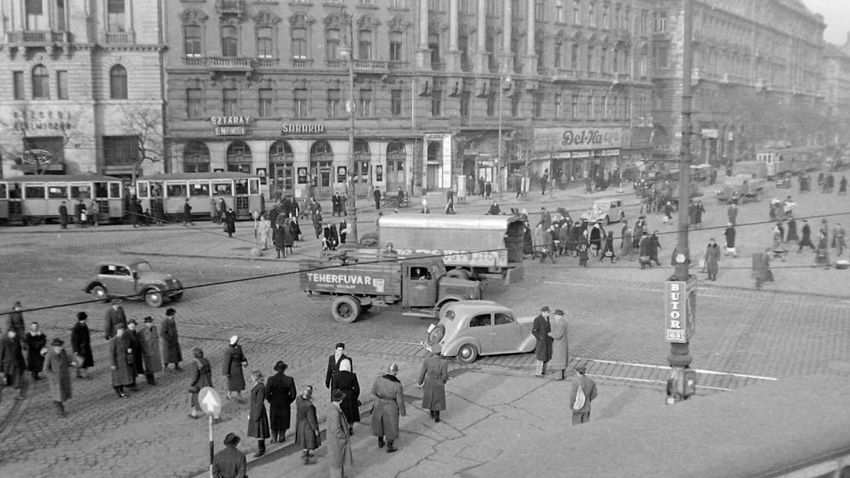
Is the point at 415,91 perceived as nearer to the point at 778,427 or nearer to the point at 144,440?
the point at 144,440

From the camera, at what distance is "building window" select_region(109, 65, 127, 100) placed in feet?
175

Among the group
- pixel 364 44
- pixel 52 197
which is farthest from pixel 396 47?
pixel 52 197

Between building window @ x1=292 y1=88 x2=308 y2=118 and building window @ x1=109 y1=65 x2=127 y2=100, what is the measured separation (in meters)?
10.7

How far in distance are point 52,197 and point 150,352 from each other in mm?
30473

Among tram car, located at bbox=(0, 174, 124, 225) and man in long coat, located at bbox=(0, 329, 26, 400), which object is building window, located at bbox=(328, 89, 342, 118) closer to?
tram car, located at bbox=(0, 174, 124, 225)

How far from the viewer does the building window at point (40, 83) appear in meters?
52.8

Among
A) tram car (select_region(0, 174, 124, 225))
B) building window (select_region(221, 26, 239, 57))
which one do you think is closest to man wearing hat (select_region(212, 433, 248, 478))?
tram car (select_region(0, 174, 124, 225))

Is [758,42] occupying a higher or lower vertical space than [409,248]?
higher

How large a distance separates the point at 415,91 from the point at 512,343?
41880 millimetres

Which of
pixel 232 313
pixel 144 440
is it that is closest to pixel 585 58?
pixel 232 313

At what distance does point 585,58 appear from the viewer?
2862 inches

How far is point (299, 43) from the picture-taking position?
5709 cm

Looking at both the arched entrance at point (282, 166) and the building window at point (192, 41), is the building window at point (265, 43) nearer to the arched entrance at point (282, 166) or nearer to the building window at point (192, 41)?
the building window at point (192, 41)

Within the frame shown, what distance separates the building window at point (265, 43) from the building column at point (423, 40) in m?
10.5
